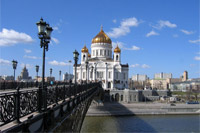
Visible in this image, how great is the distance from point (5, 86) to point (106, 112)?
23617 millimetres

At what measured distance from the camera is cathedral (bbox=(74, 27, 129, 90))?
60.2 m

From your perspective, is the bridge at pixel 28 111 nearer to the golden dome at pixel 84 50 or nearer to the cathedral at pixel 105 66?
the cathedral at pixel 105 66

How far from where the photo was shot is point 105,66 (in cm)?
6019

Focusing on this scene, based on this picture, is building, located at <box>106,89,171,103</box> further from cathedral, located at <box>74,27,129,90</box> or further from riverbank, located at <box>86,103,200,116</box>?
riverbank, located at <box>86,103,200,116</box>

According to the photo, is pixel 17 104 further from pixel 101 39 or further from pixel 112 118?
pixel 101 39

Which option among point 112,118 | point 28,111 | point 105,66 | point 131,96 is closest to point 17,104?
point 28,111

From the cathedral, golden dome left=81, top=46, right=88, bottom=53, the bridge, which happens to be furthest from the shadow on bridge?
golden dome left=81, top=46, right=88, bottom=53

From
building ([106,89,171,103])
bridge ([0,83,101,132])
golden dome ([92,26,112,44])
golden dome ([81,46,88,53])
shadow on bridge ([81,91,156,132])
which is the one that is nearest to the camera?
bridge ([0,83,101,132])

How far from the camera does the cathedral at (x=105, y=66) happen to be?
60.2 m

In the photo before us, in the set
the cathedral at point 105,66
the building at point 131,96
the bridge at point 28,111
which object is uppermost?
the cathedral at point 105,66

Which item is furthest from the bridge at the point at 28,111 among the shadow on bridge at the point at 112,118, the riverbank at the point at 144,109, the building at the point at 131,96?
the building at the point at 131,96

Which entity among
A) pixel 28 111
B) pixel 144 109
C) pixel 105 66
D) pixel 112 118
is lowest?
pixel 112 118

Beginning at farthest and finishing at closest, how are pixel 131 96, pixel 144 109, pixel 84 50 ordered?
pixel 84 50 → pixel 131 96 → pixel 144 109

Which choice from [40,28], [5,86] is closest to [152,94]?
[5,86]
